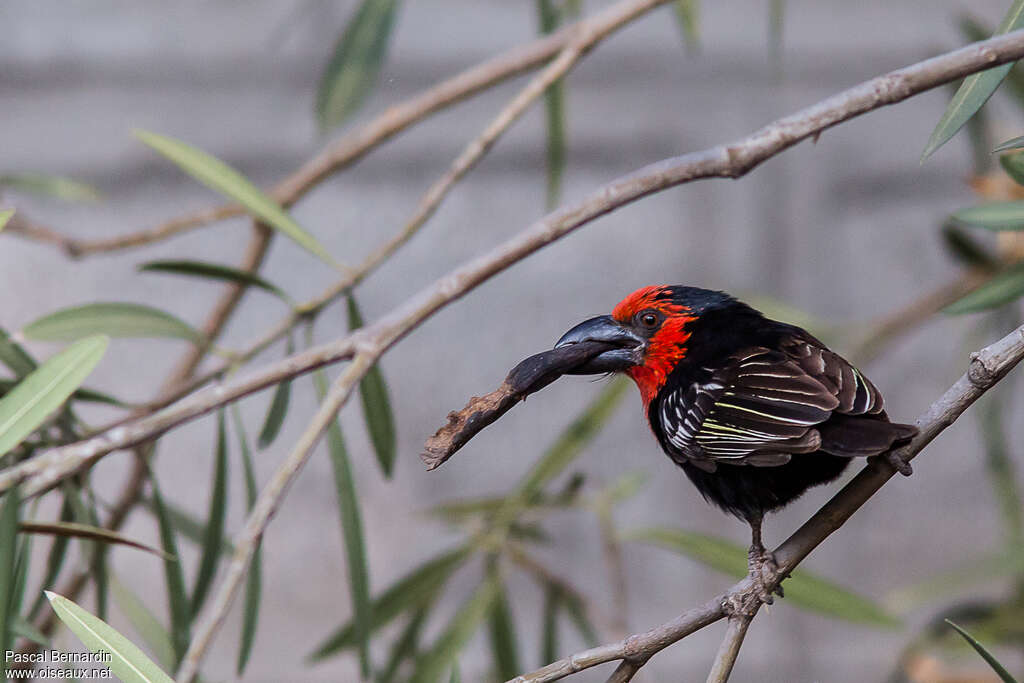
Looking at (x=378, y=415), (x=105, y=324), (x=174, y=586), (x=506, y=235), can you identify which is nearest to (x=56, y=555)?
Answer: (x=174, y=586)

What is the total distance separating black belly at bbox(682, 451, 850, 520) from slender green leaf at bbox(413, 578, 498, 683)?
462mm

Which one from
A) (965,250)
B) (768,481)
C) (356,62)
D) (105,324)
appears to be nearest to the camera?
(768,481)

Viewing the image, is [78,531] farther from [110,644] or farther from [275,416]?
[275,416]

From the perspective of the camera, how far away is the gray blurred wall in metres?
1.88

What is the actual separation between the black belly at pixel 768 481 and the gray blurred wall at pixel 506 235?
111 cm

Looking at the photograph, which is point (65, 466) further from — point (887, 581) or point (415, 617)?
point (887, 581)

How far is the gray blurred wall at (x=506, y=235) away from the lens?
1.88 metres

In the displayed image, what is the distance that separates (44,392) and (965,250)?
4.21 ft

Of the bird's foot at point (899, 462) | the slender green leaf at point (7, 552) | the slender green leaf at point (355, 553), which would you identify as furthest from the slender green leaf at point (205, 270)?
the bird's foot at point (899, 462)

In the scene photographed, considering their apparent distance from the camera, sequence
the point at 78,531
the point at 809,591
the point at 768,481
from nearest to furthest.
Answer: the point at 78,531 → the point at 768,481 → the point at 809,591

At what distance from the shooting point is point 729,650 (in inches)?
20.6

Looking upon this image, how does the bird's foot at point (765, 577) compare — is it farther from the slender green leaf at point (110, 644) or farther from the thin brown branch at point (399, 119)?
the thin brown branch at point (399, 119)

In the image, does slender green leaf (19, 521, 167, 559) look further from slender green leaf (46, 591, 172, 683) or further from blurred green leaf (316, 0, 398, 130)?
blurred green leaf (316, 0, 398, 130)

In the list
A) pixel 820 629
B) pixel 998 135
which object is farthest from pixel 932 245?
pixel 820 629
